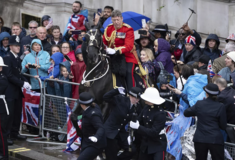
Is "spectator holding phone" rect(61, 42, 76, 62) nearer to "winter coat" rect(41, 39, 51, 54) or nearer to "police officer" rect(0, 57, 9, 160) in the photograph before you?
"winter coat" rect(41, 39, 51, 54)

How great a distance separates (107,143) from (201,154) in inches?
70.5

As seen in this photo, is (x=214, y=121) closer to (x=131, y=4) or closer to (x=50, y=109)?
(x=50, y=109)

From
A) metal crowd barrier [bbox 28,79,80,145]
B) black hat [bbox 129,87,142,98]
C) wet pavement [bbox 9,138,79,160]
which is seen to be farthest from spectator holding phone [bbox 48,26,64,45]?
black hat [bbox 129,87,142,98]

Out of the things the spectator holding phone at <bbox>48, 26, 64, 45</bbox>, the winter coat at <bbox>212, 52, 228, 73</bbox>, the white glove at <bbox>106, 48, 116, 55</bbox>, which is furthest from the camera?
the spectator holding phone at <bbox>48, 26, 64, 45</bbox>

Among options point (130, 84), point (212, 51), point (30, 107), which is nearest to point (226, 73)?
point (130, 84)

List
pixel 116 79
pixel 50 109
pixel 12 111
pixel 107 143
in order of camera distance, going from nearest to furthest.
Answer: pixel 107 143 < pixel 116 79 < pixel 12 111 < pixel 50 109

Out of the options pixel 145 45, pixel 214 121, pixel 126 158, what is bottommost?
pixel 126 158

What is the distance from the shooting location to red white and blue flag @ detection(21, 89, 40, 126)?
1311cm

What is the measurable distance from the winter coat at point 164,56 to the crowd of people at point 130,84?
3cm

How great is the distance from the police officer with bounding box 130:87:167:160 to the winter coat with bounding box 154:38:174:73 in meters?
3.85

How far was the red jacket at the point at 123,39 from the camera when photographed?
10.7 meters

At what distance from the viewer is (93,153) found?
28.5 feet

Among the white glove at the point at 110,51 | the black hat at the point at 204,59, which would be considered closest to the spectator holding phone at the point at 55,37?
the black hat at the point at 204,59

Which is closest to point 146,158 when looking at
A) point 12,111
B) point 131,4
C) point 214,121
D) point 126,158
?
point 126,158
